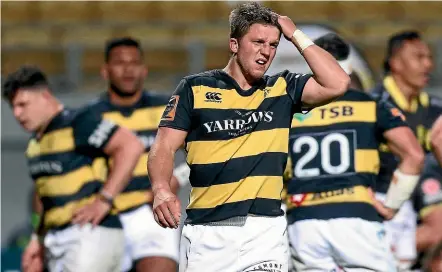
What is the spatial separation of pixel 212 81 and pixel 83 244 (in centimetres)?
246

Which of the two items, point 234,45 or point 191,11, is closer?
point 234,45

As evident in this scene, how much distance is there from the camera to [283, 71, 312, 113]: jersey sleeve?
592 centimetres

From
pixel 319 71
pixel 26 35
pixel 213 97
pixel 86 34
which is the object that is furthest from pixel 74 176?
pixel 26 35

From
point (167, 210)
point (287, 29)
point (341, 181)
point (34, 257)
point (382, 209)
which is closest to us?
point (167, 210)

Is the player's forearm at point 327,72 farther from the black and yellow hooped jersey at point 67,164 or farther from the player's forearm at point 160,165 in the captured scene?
the black and yellow hooped jersey at point 67,164

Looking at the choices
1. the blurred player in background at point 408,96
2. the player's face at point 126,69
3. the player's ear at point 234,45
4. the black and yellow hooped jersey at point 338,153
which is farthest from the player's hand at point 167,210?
the player's face at point 126,69

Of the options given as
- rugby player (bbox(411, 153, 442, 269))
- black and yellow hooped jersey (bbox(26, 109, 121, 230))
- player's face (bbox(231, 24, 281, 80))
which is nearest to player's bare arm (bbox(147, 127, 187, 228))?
player's face (bbox(231, 24, 281, 80))

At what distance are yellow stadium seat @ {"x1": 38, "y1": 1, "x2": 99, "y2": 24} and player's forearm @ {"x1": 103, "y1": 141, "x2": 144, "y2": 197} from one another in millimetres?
9006

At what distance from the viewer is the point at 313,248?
7.12m

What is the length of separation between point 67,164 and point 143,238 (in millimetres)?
1134

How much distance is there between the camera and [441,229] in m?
9.25

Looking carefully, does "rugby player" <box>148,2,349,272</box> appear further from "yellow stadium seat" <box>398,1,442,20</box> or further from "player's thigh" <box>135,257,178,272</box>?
"yellow stadium seat" <box>398,1,442,20</box>

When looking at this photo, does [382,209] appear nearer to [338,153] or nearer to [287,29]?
[338,153]

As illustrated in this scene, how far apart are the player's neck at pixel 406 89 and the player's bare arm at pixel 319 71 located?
3308mm
